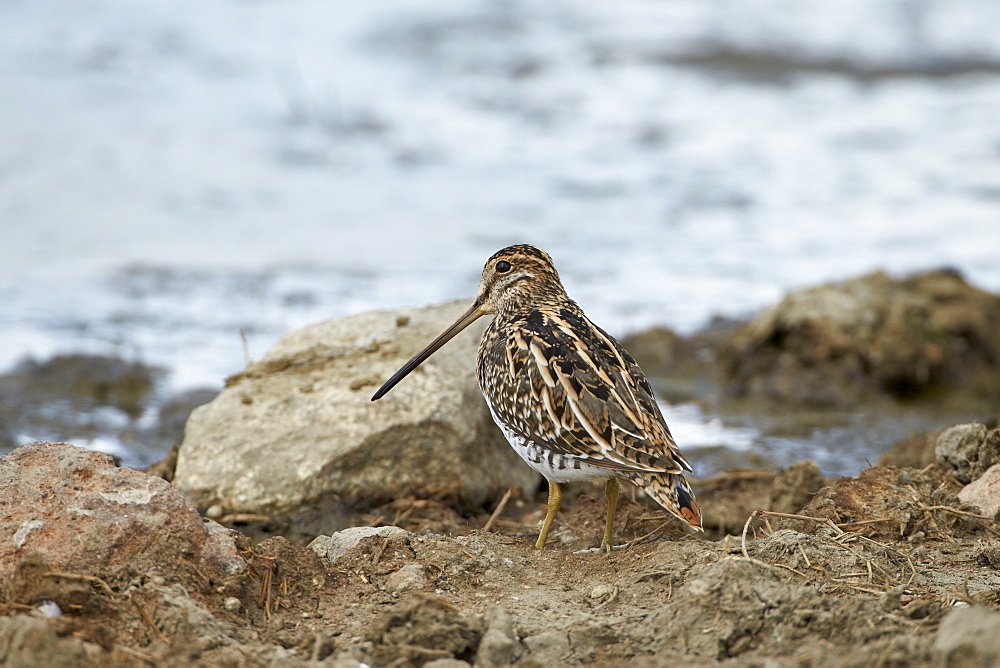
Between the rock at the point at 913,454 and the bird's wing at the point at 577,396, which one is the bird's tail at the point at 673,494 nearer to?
the bird's wing at the point at 577,396

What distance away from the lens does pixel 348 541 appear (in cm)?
391

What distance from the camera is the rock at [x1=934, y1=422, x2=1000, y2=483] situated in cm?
449

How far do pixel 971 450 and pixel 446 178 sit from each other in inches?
387

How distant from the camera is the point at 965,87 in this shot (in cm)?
1667

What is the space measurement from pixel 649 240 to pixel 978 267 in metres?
3.83

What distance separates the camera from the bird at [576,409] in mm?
3885

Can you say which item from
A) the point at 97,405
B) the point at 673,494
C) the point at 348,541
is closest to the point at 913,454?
the point at 673,494

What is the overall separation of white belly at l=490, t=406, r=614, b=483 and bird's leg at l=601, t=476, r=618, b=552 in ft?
0.48

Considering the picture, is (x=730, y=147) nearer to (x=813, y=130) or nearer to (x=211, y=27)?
(x=813, y=130)

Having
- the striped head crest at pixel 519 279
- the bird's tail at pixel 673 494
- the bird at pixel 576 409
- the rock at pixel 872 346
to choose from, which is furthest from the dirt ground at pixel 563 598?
the rock at pixel 872 346

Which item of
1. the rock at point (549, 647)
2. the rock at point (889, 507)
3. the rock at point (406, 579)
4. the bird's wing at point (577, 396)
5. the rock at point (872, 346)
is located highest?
the bird's wing at point (577, 396)

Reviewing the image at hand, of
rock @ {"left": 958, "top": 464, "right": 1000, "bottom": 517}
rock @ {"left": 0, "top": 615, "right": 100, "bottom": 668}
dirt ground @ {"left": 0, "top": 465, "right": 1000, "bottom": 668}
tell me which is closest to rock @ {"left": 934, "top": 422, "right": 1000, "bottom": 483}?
rock @ {"left": 958, "top": 464, "right": 1000, "bottom": 517}

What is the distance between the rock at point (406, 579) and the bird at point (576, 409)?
781mm

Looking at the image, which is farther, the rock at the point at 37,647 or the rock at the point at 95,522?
the rock at the point at 95,522
